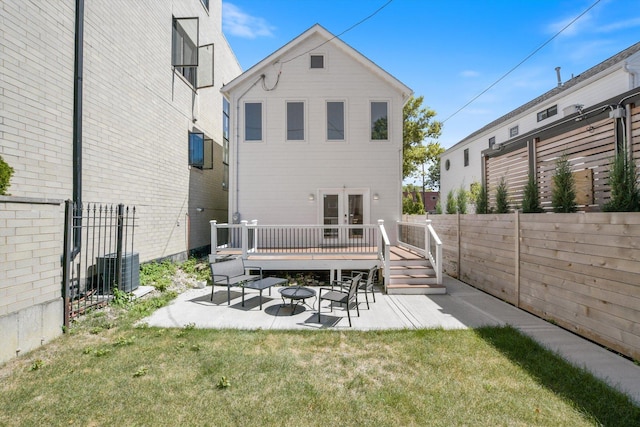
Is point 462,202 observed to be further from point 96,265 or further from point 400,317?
point 96,265

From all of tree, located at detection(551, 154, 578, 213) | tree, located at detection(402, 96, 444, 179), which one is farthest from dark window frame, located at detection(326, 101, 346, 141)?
tree, located at detection(402, 96, 444, 179)

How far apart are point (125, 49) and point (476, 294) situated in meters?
10.5

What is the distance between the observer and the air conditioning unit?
241 inches

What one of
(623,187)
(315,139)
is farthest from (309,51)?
(623,187)

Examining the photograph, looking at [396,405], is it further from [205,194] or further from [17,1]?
[205,194]

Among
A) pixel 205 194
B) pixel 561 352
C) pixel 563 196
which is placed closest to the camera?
pixel 561 352

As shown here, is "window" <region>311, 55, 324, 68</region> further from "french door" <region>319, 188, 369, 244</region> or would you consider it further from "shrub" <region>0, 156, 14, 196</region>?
"shrub" <region>0, 156, 14, 196</region>

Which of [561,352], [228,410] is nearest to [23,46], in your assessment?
[228,410]

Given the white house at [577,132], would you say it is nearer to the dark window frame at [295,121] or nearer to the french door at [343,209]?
the french door at [343,209]

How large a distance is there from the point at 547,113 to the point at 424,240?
31.7ft

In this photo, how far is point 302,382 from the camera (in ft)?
11.1

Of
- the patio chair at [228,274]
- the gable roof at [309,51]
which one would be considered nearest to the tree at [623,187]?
the patio chair at [228,274]

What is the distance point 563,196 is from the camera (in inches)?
217

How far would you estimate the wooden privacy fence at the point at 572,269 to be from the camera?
12.6 feet
